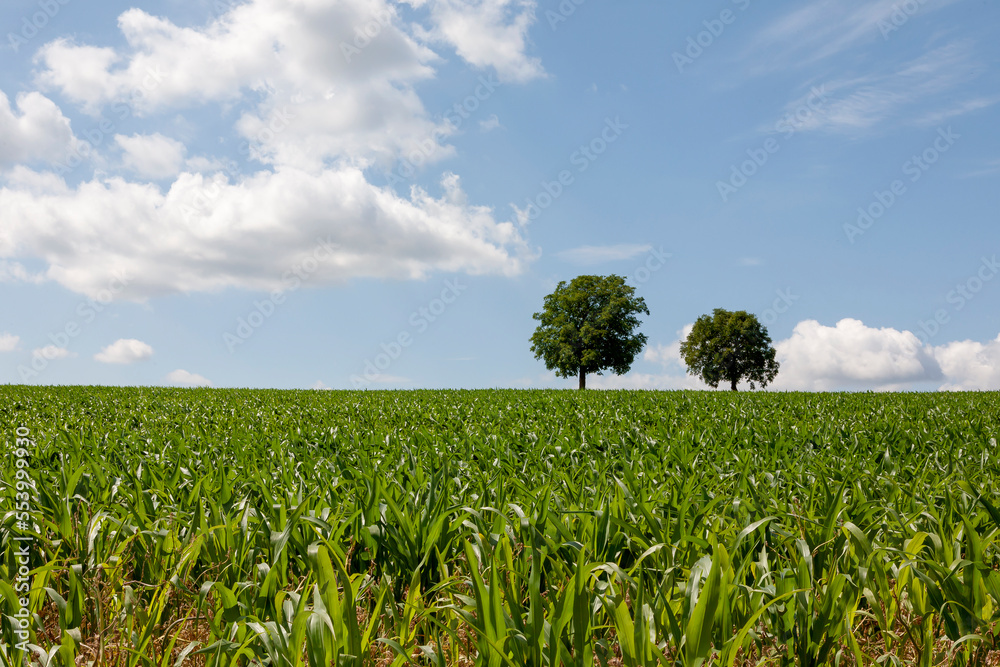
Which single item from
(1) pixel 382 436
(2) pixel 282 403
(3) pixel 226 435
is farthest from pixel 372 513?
(2) pixel 282 403

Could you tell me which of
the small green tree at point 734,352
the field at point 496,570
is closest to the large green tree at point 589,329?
the small green tree at point 734,352

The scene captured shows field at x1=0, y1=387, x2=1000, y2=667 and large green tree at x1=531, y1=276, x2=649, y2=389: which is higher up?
large green tree at x1=531, y1=276, x2=649, y2=389

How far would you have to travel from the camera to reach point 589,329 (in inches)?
1955

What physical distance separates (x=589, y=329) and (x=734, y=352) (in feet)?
59.6

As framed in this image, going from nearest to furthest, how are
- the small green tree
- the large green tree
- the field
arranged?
the field → the large green tree → the small green tree

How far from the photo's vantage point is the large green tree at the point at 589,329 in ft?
163

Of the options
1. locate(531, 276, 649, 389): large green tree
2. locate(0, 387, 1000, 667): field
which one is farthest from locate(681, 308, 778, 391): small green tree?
locate(0, 387, 1000, 667): field

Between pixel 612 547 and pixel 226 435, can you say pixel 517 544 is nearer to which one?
pixel 612 547

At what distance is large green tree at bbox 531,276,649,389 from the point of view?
4959 cm

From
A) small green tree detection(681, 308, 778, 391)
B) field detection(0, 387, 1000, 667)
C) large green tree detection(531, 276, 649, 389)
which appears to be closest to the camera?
field detection(0, 387, 1000, 667)

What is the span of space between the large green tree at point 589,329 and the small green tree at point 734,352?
10014 mm

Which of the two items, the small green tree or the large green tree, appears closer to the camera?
the large green tree

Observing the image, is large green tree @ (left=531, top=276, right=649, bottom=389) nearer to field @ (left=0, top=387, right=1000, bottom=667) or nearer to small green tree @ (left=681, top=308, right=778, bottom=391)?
small green tree @ (left=681, top=308, right=778, bottom=391)

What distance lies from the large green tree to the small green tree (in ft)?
32.9
